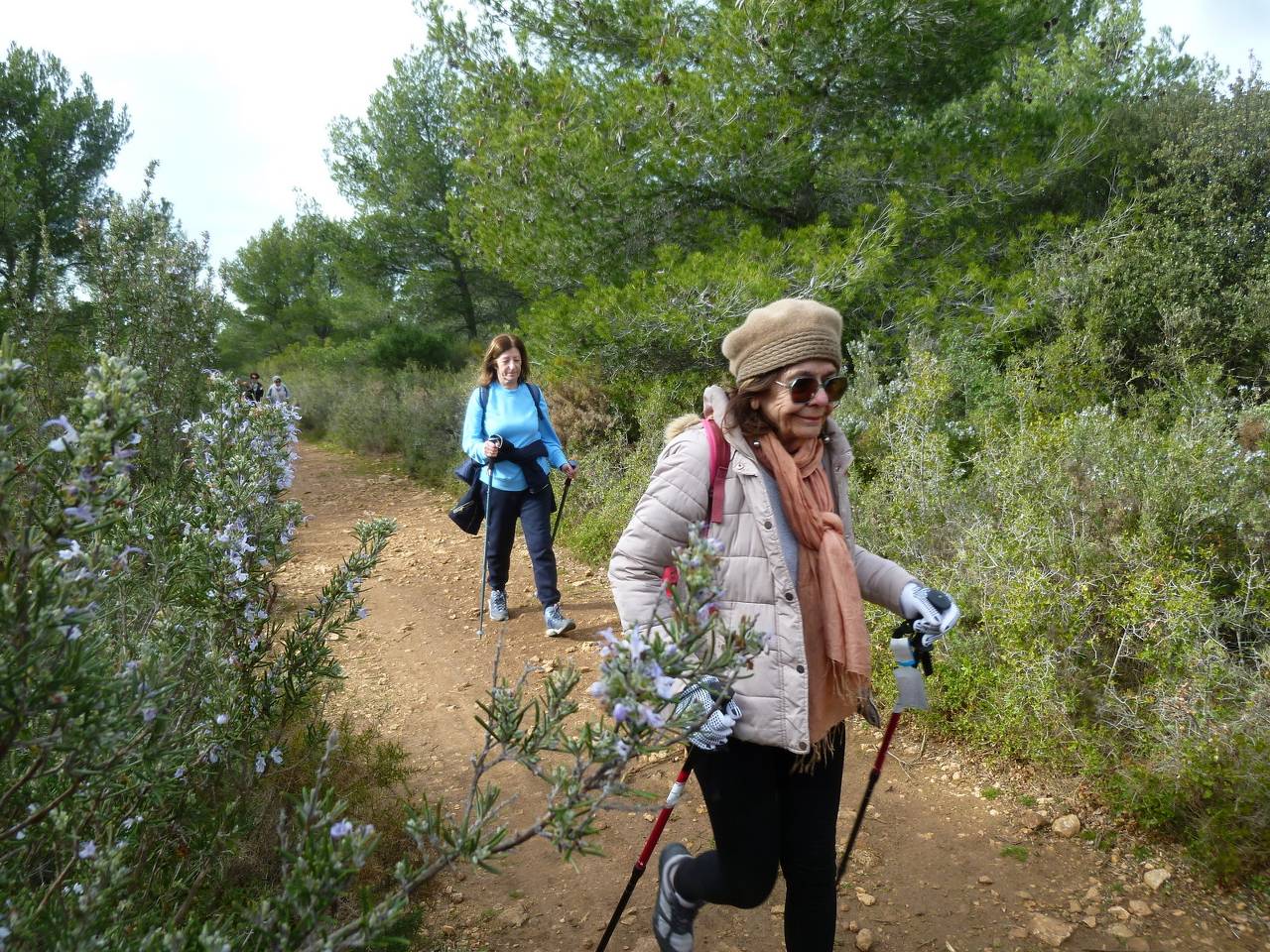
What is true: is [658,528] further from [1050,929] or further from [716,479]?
[1050,929]

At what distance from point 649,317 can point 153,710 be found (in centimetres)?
646

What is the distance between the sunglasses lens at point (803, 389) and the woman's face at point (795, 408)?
0.4 inches

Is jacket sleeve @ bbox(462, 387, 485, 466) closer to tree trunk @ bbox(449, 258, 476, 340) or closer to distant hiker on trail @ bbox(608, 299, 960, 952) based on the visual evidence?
distant hiker on trail @ bbox(608, 299, 960, 952)

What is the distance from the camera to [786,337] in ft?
6.85

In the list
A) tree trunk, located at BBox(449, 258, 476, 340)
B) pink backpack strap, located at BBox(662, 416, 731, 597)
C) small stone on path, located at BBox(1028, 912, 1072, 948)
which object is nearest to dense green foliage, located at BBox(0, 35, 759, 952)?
pink backpack strap, located at BBox(662, 416, 731, 597)

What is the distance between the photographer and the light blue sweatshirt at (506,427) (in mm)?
5145

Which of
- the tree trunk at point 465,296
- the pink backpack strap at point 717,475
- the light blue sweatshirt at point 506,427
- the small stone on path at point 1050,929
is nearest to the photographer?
the pink backpack strap at point 717,475

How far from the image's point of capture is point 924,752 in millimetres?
3807

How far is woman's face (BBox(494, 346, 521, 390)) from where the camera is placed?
519 cm

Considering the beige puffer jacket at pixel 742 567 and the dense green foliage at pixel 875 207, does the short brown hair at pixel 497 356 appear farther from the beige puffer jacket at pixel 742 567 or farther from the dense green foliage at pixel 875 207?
the beige puffer jacket at pixel 742 567

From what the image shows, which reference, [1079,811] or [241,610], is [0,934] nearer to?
[241,610]

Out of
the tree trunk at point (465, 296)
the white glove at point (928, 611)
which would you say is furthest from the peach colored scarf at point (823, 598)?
the tree trunk at point (465, 296)

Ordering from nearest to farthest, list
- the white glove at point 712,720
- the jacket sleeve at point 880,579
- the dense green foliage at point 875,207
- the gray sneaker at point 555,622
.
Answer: the white glove at point 712,720 < the jacket sleeve at point 880,579 < the gray sneaker at point 555,622 < the dense green foliage at point 875,207

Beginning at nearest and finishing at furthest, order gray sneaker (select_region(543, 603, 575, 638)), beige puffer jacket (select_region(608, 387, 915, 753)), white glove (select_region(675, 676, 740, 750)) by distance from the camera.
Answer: white glove (select_region(675, 676, 740, 750)), beige puffer jacket (select_region(608, 387, 915, 753)), gray sneaker (select_region(543, 603, 575, 638))
